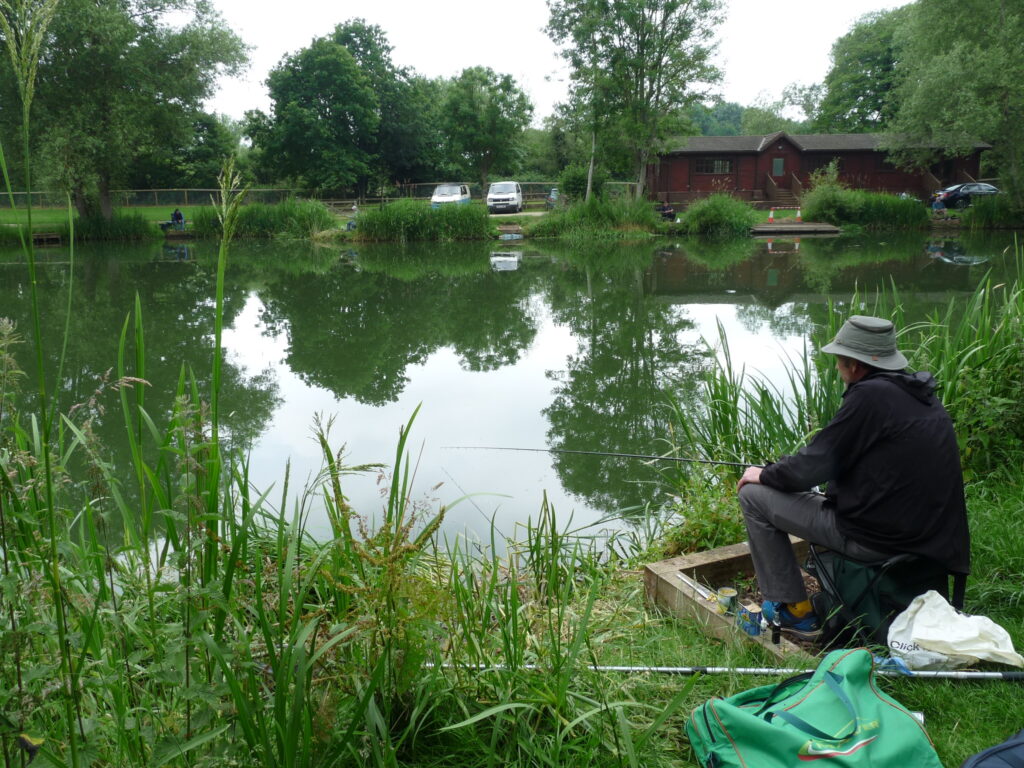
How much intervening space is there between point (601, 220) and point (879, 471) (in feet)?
76.8

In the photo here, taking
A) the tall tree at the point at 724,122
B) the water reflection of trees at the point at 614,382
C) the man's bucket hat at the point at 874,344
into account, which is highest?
the tall tree at the point at 724,122

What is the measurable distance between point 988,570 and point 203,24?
2884 centimetres

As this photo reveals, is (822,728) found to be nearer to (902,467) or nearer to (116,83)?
(902,467)

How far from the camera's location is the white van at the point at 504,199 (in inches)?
1204

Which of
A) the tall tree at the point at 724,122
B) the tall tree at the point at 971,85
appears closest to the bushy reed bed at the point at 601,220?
the tall tree at the point at 971,85

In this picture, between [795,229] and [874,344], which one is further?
[795,229]

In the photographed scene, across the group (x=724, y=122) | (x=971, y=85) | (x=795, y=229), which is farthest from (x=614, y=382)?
(x=724, y=122)

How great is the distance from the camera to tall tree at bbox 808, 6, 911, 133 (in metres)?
45.4

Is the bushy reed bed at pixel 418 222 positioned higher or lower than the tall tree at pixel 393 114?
lower

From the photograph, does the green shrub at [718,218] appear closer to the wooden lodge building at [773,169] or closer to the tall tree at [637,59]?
the tall tree at [637,59]

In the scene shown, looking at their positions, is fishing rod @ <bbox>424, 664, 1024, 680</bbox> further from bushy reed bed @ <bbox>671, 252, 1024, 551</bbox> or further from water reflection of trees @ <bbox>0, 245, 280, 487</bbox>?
water reflection of trees @ <bbox>0, 245, 280, 487</bbox>

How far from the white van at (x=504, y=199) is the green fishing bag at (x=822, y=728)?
1149 inches

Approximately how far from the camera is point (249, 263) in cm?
1953

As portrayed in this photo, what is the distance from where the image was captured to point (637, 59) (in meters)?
26.1
